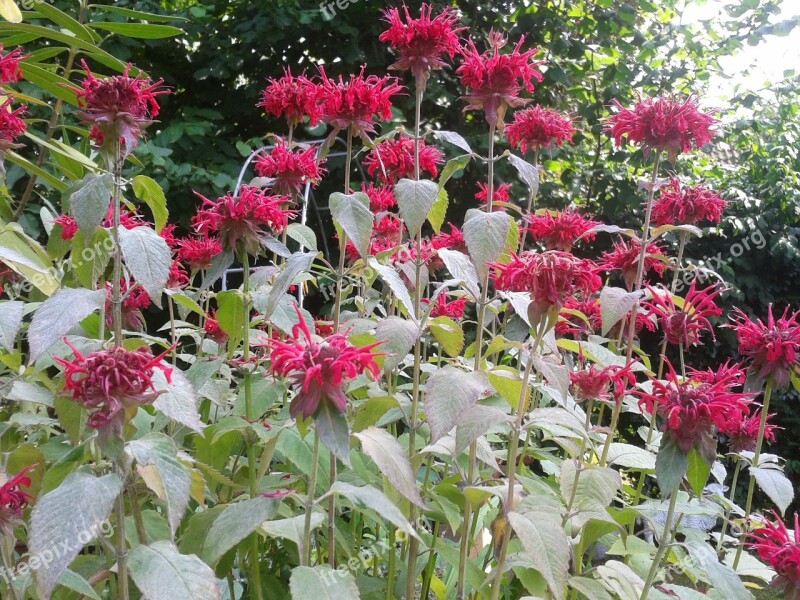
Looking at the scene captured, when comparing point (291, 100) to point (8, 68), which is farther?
point (291, 100)

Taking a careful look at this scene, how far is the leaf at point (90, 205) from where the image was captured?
0.85m

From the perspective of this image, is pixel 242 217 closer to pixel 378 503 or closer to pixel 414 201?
pixel 414 201

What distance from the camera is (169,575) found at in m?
0.77

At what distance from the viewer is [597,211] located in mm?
3957

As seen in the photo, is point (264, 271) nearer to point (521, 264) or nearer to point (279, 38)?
point (521, 264)

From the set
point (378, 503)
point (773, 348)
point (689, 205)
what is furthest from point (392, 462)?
point (689, 205)

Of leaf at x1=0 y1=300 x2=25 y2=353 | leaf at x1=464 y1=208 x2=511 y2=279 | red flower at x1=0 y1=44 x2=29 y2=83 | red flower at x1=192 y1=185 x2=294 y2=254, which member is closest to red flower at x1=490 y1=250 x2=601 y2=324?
leaf at x1=464 y1=208 x2=511 y2=279

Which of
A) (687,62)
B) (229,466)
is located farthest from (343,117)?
(687,62)

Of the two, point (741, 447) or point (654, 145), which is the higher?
point (654, 145)

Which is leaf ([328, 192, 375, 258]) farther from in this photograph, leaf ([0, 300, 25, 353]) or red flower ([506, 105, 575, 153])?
red flower ([506, 105, 575, 153])

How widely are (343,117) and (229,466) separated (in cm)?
76

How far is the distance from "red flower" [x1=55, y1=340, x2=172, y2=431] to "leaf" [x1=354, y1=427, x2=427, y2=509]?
0.89ft

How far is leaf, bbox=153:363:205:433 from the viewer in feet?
2.68

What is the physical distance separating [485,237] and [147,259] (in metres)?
0.48
